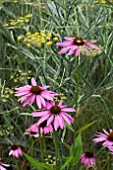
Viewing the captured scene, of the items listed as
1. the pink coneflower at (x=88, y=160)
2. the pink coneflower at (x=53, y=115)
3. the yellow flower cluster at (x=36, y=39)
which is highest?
the yellow flower cluster at (x=36, y=39)

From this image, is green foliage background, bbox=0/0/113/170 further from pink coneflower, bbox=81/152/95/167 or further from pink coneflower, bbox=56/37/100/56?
pink coneflower, bbox=56/37/100/56

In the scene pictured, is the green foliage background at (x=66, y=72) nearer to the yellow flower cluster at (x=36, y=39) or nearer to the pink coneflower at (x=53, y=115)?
the yellow flower cluster at (x=36, y=39)

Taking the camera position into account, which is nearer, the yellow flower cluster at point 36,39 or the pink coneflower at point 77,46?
the pink coneflower at point 77,46

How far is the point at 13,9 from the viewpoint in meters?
1.87

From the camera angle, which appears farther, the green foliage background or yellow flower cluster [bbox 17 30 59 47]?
the green foliage background

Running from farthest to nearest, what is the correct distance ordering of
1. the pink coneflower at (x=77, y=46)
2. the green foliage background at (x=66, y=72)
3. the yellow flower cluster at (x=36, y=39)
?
the green foliage background at (x=66, y=72), the yellow flower cluster at (x=36, y=39), the pink coneflower at (x=77, y=46)

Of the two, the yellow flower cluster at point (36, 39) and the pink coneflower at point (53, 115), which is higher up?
the yellow flower cluster at point (36, 39)

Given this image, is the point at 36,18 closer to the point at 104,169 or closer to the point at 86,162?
the point at 104,169

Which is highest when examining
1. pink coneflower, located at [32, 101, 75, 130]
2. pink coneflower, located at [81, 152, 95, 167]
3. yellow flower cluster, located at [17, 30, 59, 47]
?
yellow flower cluster, located at [17, 30, 59, 47]

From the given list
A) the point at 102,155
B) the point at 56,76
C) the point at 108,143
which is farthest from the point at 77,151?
the point at 102,155

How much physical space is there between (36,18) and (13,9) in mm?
111

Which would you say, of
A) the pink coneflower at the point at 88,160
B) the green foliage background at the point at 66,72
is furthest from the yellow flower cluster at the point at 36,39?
the pink coneflower at the point at 88,160

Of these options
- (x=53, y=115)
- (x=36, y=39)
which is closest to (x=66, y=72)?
(x=36, y=39)

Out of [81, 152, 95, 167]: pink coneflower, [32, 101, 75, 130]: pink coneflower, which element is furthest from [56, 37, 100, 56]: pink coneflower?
[81, 152, 95, 167]: pink coneflower
